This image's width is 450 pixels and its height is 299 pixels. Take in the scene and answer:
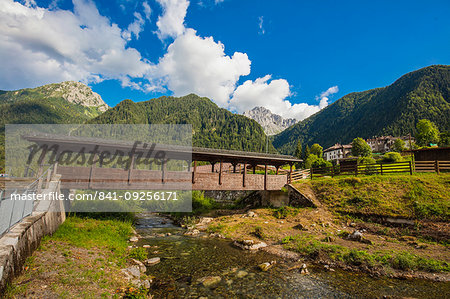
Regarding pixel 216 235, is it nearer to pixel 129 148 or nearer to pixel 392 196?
pixel 129 148

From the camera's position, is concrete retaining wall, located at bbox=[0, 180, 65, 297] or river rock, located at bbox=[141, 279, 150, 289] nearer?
concrete retaining wall, located at bbox=[0, 180, 65, 297]

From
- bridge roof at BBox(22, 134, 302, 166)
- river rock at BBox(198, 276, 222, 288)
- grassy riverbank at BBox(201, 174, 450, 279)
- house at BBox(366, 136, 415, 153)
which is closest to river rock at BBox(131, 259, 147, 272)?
river rock at BBox(198, 276, 222, 288)

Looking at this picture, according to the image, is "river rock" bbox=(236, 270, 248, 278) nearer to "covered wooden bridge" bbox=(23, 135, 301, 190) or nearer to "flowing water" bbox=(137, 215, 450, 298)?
"flowing water" bbox=(137, 215, 450, 298)

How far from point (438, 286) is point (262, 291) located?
7.06 meters

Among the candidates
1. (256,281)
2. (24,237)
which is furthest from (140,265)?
(256,281)

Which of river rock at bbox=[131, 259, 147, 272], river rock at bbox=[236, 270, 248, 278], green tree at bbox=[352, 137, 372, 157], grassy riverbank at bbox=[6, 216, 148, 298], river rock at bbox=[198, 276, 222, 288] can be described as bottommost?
river rock at bbox=[236, 270, 248, 278]

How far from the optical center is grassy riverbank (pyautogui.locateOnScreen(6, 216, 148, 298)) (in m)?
5.86

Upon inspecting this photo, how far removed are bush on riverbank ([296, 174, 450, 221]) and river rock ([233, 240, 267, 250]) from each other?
8.88 metres

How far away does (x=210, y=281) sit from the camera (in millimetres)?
8883

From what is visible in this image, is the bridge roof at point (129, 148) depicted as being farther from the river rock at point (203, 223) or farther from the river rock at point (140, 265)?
the river rock at point (140, 265)

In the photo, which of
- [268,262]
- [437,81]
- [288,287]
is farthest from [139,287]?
[437,81]

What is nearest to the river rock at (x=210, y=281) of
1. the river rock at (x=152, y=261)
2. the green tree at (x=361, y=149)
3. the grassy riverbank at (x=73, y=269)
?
the river rock at (x=152, y=261)

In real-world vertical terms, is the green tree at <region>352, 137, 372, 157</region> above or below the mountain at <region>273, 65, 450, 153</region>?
below

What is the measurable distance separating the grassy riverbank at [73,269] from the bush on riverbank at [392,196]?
1757 cm
